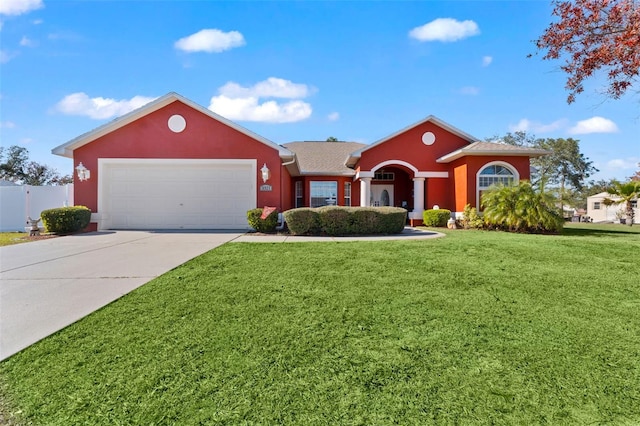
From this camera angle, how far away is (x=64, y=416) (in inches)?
82.7

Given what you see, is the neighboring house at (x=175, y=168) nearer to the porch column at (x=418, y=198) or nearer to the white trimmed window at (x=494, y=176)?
the white trimmed window at (x=494, y=176)

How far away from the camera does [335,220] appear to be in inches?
419

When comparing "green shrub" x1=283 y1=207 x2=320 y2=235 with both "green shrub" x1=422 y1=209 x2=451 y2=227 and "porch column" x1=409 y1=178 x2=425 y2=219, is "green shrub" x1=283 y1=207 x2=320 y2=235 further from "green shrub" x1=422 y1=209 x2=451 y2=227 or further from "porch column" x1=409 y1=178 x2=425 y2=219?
"porch column" x1=409 y1=178 x2=425 y2=219

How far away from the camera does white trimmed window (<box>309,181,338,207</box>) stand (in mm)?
19234

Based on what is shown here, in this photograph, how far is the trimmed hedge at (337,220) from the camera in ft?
34.9

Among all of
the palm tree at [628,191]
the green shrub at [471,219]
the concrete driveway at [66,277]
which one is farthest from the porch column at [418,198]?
the palm tree at [628,191]

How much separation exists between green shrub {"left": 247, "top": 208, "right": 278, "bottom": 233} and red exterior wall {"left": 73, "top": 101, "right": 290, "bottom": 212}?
126cm

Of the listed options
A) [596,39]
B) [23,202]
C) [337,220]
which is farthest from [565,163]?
[23,202]

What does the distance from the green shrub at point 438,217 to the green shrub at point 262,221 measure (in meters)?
7.83

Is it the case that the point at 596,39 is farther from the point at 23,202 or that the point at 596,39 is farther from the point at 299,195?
the point at 23,202

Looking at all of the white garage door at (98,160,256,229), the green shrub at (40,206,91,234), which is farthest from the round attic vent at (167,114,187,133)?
the green shrub at (40,206,91,234)

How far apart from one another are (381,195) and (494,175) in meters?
7.13

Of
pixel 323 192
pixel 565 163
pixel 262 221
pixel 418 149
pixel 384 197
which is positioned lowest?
pixel 262 221

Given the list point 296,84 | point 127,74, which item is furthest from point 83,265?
point 296,84
